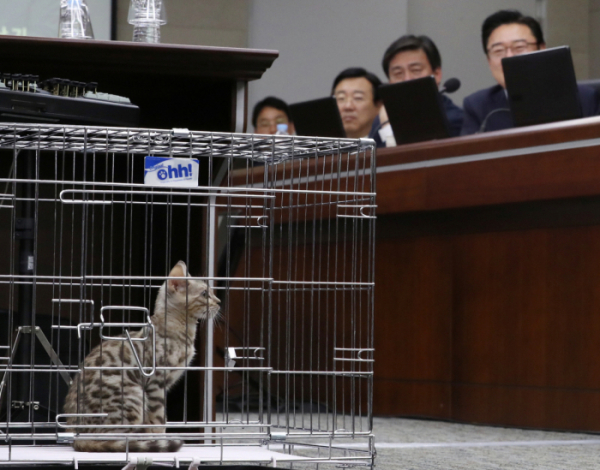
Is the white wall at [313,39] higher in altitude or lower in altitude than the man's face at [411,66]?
higher

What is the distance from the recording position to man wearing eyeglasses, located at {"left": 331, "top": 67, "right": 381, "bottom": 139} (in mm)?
5172

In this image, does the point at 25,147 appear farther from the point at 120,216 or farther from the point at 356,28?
the point at 356,28

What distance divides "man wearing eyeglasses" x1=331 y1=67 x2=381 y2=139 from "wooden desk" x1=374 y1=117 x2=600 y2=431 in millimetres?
1644

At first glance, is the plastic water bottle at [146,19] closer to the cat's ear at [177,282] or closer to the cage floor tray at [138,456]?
the cat's ear at [177,282]

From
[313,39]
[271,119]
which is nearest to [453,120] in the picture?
[271,119]

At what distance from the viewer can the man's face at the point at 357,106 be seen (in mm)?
5168

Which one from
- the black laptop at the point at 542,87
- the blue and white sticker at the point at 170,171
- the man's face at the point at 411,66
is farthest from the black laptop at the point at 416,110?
the blue and white sticker at the point at 170,171

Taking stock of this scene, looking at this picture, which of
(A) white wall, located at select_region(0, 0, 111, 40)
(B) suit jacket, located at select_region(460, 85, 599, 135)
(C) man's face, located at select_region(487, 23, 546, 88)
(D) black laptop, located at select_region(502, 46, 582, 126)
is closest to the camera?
(D) black laptop, located at select_region(502, 46, 582, 126)

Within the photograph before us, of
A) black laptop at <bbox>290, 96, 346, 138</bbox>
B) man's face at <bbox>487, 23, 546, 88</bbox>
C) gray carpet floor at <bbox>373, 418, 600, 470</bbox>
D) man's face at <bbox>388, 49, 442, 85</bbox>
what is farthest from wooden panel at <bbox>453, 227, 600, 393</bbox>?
man's face at <bbox>388, 49, 442, 85</bbox>

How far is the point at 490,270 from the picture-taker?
3.23 meters

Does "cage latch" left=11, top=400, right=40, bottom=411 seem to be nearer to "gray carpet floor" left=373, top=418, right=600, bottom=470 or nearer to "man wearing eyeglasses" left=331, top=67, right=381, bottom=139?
"gray carpet floor" left=373, top=418, right=600, bottom=470

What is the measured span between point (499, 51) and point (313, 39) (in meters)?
2.53

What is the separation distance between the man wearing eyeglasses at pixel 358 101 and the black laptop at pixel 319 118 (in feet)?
2.90

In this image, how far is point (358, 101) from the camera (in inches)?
204
